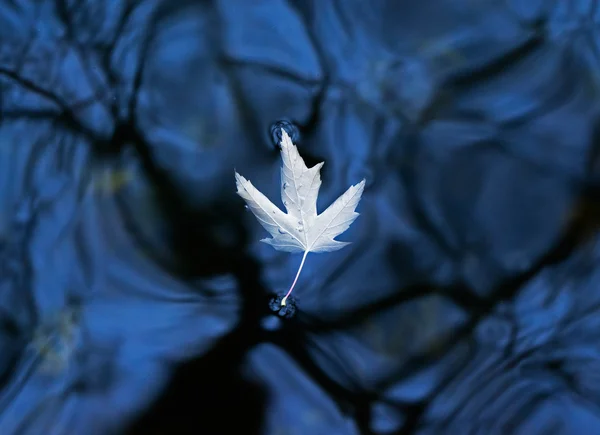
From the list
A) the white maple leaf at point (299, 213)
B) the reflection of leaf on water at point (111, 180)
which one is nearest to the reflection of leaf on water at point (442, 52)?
the white maple leaf at point (299, 213)

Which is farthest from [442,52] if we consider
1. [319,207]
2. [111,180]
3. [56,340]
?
[56,340]

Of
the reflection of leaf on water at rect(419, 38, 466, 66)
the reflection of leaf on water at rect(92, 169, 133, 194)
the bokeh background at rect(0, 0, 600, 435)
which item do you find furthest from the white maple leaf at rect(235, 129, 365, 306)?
the reflection of leaf on water at rect(419, 38, 466, 66)

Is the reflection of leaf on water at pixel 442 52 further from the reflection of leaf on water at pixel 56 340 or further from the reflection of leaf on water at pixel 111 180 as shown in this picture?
the reflection of leaf on water at pixel 56 340

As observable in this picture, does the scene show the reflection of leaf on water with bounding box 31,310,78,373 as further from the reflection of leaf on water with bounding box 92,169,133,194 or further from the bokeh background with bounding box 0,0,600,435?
the reflection of leaf on water with bounding box 92,169,133,194

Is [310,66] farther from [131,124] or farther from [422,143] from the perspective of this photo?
[131,124]

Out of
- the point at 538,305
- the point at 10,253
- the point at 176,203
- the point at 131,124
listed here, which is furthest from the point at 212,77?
the point at 538,305

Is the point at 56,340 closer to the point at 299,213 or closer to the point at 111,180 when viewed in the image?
the point at 111,180
